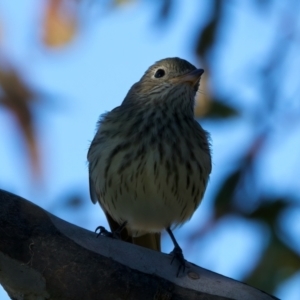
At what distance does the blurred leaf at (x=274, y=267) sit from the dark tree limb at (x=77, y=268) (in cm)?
26

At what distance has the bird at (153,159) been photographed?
4.23 metres

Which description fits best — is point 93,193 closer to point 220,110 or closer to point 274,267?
point 220,110

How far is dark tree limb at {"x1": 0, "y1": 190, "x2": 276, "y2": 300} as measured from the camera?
2803mm

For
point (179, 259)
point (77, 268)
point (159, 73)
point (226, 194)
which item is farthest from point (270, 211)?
point (159, 73)

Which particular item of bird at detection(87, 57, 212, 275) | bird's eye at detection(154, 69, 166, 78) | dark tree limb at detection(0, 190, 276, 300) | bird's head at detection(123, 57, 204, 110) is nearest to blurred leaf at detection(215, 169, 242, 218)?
dark tree limb at detection(0, 190, 276, 300)

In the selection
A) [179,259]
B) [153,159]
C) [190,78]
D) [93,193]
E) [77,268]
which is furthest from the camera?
[93,193]

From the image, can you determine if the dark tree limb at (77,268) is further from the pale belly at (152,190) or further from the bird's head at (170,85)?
the bird's head at (170,85)

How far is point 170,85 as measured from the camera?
186 inches

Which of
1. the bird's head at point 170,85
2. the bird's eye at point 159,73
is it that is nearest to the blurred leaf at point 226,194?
the bird's head at point 170,85

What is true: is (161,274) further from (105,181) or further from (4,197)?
(105,181)

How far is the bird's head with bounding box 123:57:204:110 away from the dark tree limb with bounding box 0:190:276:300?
172 centimetres

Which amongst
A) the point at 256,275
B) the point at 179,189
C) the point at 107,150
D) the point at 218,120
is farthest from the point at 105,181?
the point at 256,275

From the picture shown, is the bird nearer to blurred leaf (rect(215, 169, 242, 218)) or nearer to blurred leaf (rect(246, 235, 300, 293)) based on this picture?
blurred leaf (rect(215, 169, 242, 218))

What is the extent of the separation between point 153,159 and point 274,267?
1187 millimetres
